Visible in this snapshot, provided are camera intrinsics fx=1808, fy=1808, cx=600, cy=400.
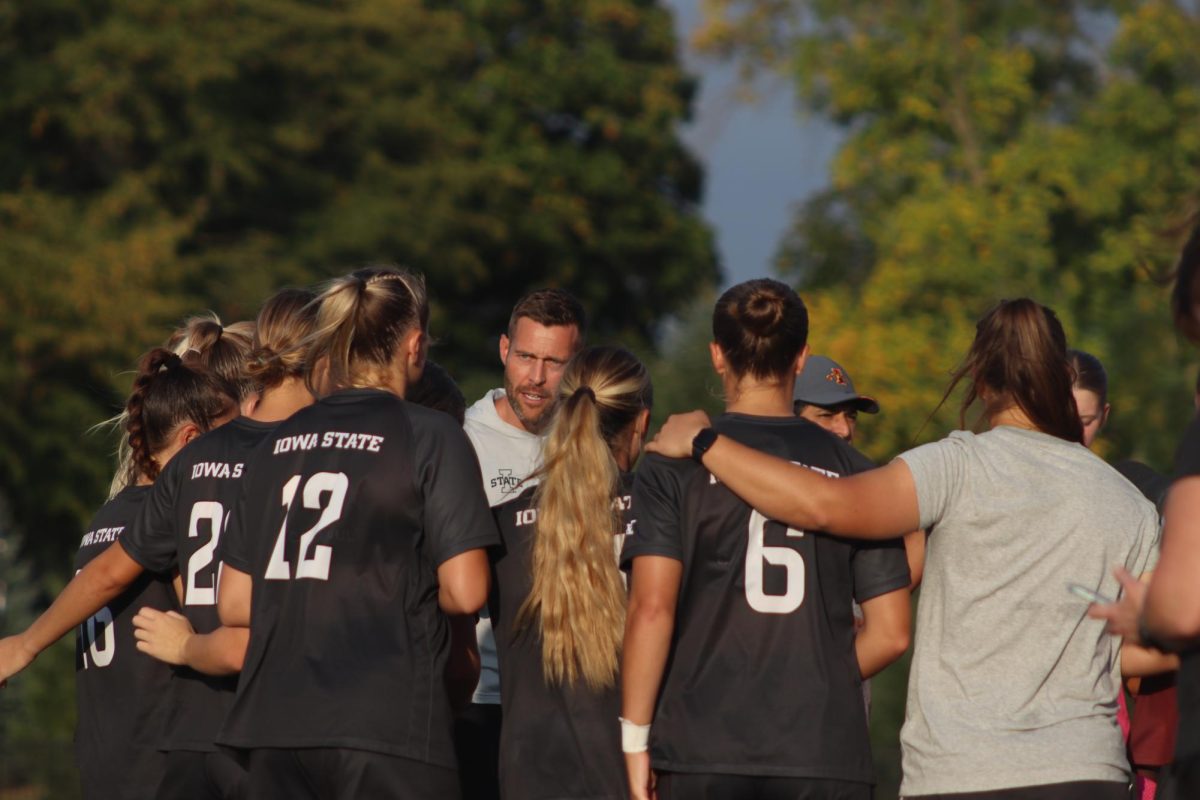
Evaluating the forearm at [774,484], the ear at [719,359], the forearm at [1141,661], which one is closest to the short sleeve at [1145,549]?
the forearm at [1141,661]

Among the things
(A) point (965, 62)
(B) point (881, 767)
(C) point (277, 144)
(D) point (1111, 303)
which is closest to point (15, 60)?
(C) point (277, 144)

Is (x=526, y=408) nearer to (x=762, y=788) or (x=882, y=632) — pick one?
(x=882, y=632)

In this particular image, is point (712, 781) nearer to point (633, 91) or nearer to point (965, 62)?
point (965, 62)

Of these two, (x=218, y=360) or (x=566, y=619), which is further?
(x=218, y=360)

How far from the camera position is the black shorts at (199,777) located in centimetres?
514

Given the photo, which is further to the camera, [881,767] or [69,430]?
[69,430]

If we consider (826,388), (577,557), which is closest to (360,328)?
(577,557)

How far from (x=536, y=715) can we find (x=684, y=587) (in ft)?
2.09

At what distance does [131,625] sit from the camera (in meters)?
5.60

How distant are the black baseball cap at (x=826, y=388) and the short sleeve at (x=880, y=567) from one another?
123cm

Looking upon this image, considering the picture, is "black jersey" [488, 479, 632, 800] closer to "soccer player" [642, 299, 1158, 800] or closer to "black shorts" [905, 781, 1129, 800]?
"soccer player" [642, 299, 1158, 800]

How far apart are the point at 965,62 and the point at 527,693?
2179cm

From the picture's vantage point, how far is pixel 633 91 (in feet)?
122

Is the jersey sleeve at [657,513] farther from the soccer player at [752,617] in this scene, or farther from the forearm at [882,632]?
the forearm at [882,632]
